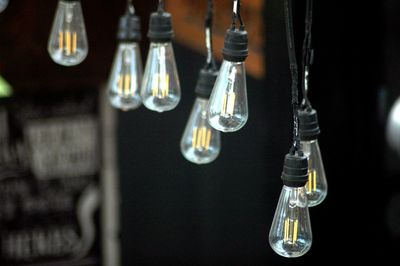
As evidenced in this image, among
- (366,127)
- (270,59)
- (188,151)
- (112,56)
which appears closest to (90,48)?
(112,56)

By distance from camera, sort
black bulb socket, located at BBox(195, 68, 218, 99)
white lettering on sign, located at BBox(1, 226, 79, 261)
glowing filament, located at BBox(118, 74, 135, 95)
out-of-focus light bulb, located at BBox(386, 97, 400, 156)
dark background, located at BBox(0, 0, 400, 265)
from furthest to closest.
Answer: white lettering on sign, located at BBox(1, 226, 79, 261), out-of-focus light bulb, located at BBox(386, 97, 400, 156), dark background, located at BBox(0, 0, 400, 265), glowing filament, located at BBox(118, 74, 135, 95), black bulb socket, located at BBox(195, 68, 218, 99)

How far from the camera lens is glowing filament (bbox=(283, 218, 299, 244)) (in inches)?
101

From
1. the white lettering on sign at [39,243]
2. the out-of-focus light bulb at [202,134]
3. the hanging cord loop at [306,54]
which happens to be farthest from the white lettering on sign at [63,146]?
the hanging cord loop at [306,54]

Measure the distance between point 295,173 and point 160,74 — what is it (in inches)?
20.6

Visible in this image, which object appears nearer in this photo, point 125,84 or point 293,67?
point 293,67

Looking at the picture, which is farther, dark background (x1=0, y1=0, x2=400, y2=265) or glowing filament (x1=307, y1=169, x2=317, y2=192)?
dark background (x1=0, y1=0, x2=400, y2=265)

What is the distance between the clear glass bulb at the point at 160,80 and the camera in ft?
9.43

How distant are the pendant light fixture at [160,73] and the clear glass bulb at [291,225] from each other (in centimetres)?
49

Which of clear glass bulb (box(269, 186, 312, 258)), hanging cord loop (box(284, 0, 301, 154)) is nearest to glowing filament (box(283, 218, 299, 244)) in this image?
clear glass bulb (box(269, 186, 312, 258))

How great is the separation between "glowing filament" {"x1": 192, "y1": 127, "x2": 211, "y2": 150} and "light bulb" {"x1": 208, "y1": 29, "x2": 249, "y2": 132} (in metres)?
0.44

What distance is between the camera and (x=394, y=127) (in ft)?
17.5

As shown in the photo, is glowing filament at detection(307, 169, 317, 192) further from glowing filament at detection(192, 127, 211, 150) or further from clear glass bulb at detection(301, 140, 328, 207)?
glowing filament at detection(192, 127, 211, 150)

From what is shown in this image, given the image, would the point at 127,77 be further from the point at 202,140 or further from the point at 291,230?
the point at 291,230

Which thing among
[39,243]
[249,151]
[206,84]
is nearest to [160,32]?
[206,84]
